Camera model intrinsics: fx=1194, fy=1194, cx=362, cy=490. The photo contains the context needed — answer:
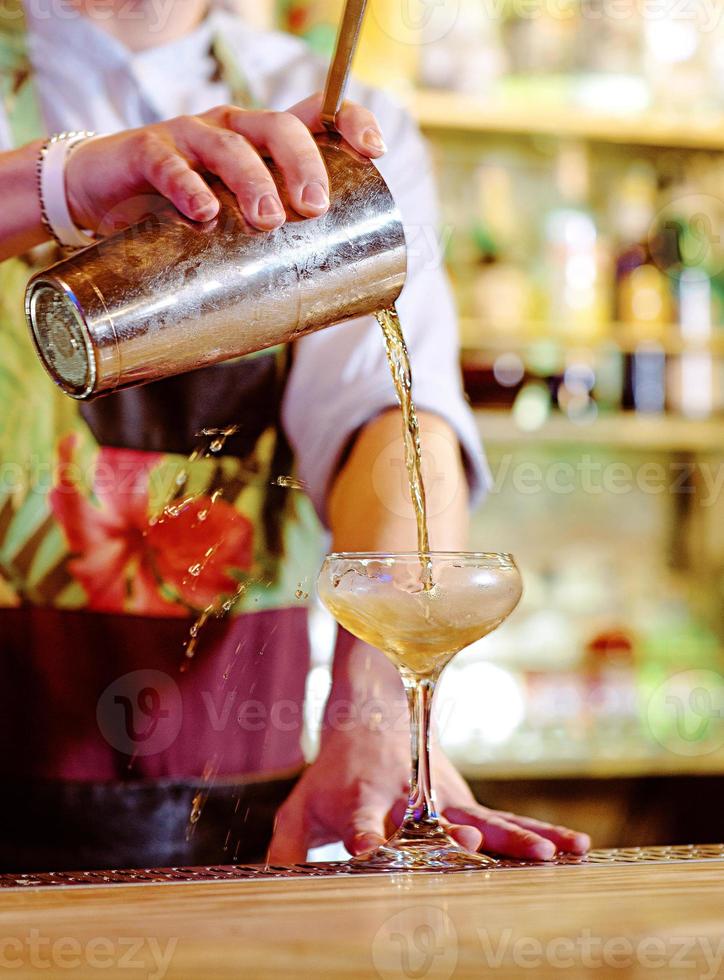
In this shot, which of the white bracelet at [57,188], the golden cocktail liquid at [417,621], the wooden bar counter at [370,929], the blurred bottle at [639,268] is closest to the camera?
the wooden bar counter at [370,929]

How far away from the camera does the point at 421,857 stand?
672mm

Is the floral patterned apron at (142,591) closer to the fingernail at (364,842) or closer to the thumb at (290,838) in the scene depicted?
the thumb at (290,838)

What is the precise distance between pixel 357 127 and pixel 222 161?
106 millimetres

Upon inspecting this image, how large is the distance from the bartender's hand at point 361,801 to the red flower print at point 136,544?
0.33 meters

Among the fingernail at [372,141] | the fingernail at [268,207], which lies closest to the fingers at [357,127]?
the fingernail at [372,141]

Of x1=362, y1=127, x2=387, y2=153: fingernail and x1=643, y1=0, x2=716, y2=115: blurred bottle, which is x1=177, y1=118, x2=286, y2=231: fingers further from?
x1=643, y1=0, x2=716, y2=115: blurred bottle

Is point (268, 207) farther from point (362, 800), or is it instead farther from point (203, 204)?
point (362, 800)

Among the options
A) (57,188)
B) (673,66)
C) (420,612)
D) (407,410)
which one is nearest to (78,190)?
(57,188)

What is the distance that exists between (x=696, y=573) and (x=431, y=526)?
177 cm

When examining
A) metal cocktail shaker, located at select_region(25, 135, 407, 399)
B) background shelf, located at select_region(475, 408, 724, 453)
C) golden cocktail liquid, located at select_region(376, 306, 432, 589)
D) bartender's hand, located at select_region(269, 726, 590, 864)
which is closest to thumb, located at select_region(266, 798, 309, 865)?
bartender's hand, located at select_region(269, 726, 590, 864)

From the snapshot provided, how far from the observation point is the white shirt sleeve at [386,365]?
Result: 1225 millimetres

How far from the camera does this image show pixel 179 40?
135 centimetres

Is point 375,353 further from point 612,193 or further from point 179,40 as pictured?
point 612,193

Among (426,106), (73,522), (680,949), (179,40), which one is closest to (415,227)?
(179,40)
